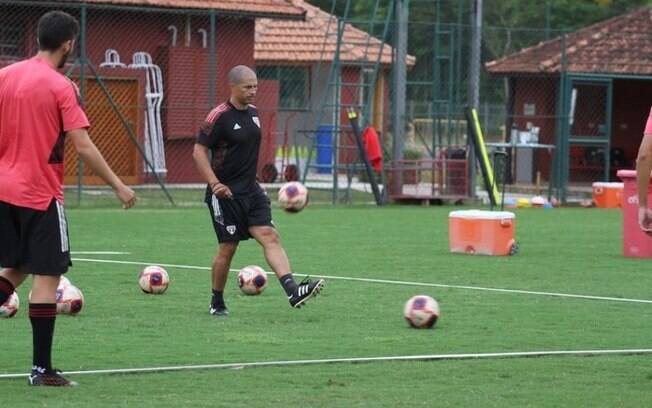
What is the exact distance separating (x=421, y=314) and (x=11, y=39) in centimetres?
2144

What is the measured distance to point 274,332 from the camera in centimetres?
1119

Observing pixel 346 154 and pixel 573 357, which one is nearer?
pixel 573 357

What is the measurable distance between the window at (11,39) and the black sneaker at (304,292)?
Result: 67.4 ft

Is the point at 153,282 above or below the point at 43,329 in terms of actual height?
below

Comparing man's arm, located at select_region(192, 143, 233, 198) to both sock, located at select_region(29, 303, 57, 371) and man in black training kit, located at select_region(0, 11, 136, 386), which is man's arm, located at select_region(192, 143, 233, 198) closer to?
man in black training kit, located at select_region(0, 11, 136, 386)

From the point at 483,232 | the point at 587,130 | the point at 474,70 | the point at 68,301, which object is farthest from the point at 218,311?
the point at 587,130

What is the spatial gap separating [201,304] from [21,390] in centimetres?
449

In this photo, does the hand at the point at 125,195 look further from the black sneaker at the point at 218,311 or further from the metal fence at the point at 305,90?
the metal fence at the point at 305,90

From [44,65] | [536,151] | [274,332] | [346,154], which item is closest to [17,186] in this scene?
[44,65]

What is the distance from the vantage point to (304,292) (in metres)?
11.9

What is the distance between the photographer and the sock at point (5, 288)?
9.07 meters

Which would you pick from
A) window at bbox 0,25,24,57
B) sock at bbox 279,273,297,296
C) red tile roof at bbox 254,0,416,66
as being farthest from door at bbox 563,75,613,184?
sock at bbox 279,273,297,296

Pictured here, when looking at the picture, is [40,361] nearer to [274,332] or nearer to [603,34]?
[274,332]

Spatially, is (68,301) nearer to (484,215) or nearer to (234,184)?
(234,184)
